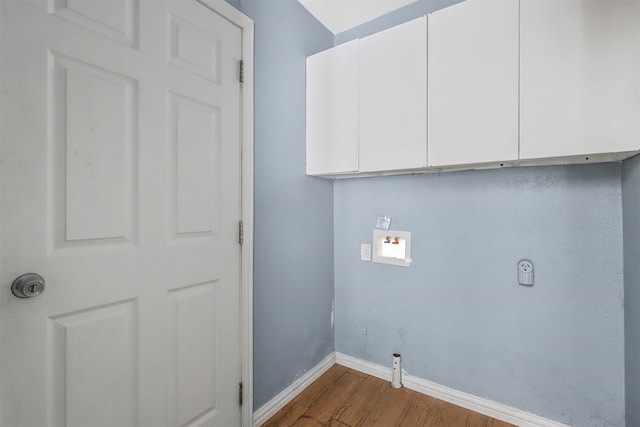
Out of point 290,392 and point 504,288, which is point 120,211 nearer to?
point 290,392

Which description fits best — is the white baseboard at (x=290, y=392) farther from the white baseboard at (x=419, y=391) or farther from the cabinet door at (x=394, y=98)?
the cabinet door at (x=394, y=98)

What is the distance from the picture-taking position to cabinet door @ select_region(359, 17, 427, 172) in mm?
1585

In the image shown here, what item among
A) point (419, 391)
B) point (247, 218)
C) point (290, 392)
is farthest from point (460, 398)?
point (247, 218)

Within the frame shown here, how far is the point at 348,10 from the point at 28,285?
2259 millimetres

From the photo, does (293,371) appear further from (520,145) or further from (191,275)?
(520,145)

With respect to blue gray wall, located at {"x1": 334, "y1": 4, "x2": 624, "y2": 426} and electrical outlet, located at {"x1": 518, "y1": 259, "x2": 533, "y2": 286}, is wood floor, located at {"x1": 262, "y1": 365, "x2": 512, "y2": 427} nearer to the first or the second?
blue gray wall, located at {"x1": 334, "y1": 4, "x2": 624, "y2": 426}

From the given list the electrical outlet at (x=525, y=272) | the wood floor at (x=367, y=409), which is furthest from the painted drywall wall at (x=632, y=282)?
the wood floor at (x=367, y=409)

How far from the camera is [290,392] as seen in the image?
73.5 inches

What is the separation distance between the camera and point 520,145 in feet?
4.35

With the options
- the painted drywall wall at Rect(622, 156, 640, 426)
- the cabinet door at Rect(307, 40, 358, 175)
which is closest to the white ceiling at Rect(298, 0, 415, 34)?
the cabinet door at Rect(307, 40, 358, 175)

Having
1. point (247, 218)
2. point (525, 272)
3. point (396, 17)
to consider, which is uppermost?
point (396, 17)

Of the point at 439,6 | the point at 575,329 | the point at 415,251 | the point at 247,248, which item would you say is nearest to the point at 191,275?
the point at 247,248

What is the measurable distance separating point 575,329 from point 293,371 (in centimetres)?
159

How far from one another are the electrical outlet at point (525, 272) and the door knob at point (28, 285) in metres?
2.08
